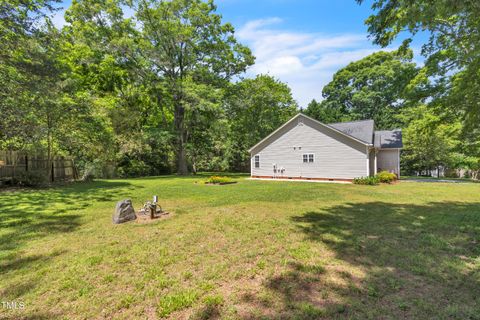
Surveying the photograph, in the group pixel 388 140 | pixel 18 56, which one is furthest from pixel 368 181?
pixel 18 56

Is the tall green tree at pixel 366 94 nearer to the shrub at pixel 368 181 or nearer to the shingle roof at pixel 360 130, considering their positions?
the shingle roof at pixel 360 130

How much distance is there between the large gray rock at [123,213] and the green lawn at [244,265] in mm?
304

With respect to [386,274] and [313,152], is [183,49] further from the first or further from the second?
[386,274]

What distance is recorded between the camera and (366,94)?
34.0 metres

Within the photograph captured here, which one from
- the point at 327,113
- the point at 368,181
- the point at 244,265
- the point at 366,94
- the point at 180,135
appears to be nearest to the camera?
the point at 244,265

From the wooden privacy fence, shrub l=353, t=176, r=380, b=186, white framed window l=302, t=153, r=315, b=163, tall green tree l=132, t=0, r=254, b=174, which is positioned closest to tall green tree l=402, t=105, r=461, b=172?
shrub l=353, t=176, r=380, b=186

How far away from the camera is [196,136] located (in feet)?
88.9

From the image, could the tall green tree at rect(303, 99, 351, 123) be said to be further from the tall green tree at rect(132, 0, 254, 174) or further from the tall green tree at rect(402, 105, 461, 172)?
the tall green tree at rect(132, 0, 254, 174)

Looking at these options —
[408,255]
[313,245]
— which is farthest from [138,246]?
[408,255]

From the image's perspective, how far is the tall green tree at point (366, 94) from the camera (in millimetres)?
33000

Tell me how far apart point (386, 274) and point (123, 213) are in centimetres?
594

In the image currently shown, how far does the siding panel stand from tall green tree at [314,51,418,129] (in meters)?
17.7

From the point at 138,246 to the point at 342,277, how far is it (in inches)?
144

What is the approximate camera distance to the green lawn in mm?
2635
